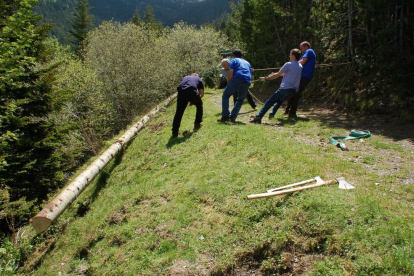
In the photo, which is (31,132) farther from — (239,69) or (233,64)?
(239,69)

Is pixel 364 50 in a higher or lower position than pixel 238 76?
higher

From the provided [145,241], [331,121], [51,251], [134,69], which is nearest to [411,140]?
[331,121]

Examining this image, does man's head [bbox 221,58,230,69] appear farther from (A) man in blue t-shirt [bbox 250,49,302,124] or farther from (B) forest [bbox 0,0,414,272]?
(B) forest [bbox 0,0,414,272]

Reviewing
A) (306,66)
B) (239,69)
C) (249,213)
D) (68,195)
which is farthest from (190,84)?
(249,213)

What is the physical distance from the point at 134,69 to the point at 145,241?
20.8 m

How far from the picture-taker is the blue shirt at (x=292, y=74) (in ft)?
26.9

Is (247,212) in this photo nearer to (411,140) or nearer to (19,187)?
(411,140)

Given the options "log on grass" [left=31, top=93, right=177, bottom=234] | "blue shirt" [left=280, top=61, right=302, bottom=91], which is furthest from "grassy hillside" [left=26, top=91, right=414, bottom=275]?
"blue shirt" [left=280, top=61, right=302, bottom=91]

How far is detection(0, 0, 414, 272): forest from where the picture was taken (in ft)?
27.9

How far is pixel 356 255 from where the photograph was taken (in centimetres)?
317

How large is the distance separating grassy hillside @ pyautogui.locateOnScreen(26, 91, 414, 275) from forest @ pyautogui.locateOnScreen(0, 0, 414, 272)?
7.74 feet

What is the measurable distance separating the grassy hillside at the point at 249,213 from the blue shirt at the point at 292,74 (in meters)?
1.23

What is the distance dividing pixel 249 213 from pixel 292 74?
17.4 feet

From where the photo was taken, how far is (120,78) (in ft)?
76.2
